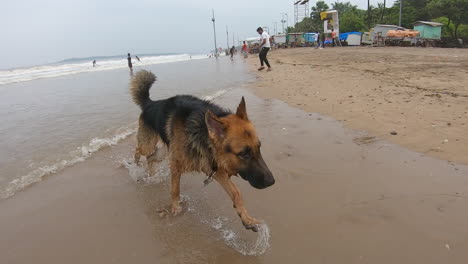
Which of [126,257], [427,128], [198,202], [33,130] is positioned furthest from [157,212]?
[33,130]

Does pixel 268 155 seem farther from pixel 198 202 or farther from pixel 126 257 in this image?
pixel 126 257

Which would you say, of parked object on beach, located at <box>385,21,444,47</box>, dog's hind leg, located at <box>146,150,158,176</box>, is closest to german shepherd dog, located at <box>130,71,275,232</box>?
dog's hind leg, located at <box>146,150,158,176</box>

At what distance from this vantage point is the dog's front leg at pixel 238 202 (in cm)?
296

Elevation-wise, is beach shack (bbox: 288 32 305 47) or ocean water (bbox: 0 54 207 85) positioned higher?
beach shack (bbox: 288 32 305 47)

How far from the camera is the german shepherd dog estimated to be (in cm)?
288

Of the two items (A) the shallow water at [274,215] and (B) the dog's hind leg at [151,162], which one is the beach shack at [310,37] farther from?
(B) the dog's hind leg at [151,162]

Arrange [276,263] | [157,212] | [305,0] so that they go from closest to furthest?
[276,263], [157,212], [305,0]

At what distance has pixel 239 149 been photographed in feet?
9.42

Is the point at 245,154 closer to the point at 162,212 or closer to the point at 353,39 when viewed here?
the point at 162,212

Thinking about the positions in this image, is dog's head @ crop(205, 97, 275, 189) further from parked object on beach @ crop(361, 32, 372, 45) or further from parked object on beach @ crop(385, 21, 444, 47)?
parked object on beach @ crop(361, 32, 372, 45)

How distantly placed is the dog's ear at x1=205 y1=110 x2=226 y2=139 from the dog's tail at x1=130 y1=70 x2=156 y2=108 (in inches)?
94.1

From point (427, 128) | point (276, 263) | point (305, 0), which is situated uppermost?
point (305, 0)

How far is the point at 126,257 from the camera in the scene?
2.77 meters

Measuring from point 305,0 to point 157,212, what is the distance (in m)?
76.5
